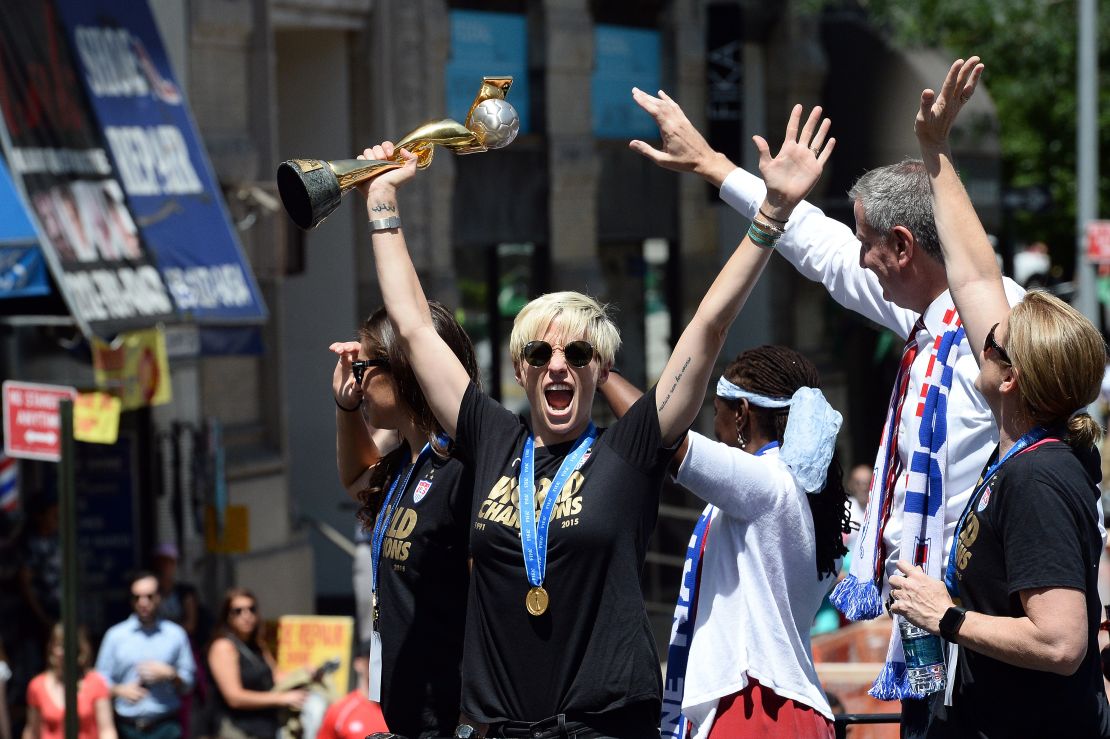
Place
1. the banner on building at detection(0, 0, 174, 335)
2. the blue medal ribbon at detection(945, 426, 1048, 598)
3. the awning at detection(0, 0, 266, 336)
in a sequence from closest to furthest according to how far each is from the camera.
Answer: the blue medal ribbon at detection(945, 426, 1048, 598), the banner on building at detection(0, 0, 174, 335), the awning at detection(0, 0, 266, 336)

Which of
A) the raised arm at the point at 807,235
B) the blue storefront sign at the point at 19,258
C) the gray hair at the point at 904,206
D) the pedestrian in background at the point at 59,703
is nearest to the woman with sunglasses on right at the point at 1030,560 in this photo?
the gray hair at the point at 904,206

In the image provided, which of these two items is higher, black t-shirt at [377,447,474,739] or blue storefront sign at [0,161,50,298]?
blue storefront sign at [0,161,50,298]

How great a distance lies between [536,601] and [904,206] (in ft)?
4.16

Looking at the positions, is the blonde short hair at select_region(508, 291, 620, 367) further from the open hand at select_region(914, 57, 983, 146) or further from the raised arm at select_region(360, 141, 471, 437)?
the open hand at select_region(914, 57, 983, 146)

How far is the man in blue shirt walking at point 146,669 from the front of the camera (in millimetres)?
10539

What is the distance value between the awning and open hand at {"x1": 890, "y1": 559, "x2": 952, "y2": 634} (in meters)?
7.71

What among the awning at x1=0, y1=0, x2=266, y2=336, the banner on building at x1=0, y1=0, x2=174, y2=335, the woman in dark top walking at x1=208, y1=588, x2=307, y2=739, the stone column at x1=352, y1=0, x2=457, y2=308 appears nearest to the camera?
the woman in dark top walking at x1=208, y1=588, x2=307, y2=739

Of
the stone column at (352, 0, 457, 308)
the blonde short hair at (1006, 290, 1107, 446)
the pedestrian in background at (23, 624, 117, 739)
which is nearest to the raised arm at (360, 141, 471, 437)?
the blonde short hair at (1006, 290, 1107, 446)

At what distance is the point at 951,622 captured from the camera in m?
3.48

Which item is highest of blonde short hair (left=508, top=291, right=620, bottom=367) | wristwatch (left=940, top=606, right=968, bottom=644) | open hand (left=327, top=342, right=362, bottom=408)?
blonde short hair (left=508, top=291, right=620, bottom=367)

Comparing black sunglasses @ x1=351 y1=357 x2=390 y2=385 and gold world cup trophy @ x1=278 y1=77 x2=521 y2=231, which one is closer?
gold world cup trophy @ x1=278 y1=77 x2=521 y2=231

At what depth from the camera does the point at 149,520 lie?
13867 millimetres

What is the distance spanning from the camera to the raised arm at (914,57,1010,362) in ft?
12.5

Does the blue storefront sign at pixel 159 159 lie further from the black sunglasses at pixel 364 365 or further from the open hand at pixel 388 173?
the open hand at pixel 388 173
